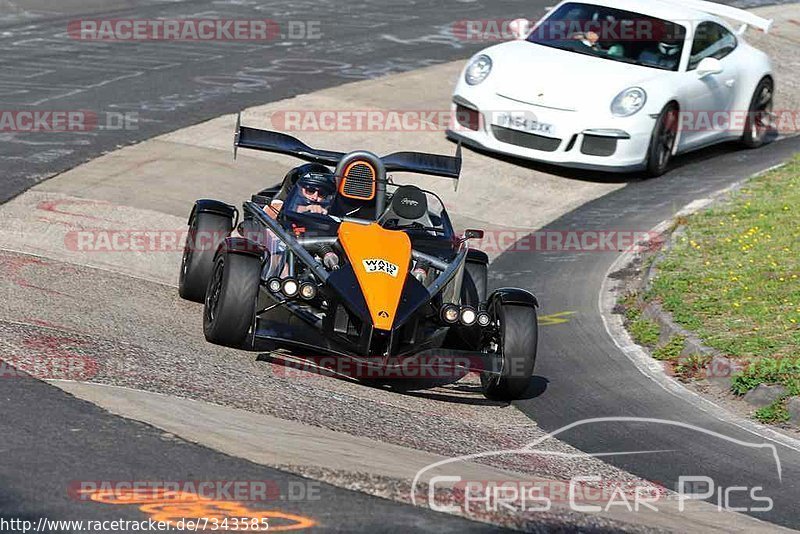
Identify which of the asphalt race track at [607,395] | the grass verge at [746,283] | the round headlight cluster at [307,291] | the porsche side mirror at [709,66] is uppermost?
the porsche side mirror at [709,66]

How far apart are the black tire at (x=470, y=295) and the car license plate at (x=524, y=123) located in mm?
5016

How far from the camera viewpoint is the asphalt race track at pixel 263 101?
5.89 metres

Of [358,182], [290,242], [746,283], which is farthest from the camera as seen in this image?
[746,283]

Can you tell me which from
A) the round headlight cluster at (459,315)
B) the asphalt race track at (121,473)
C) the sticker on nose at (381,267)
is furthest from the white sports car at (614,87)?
the asphalt race track at (121,473)

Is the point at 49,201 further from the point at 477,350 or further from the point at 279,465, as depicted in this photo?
the point at 279,465

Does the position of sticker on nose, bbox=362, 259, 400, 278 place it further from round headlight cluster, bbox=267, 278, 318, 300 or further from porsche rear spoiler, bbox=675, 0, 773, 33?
porsche rear spoiler, bbox=675, 0, 773, 33

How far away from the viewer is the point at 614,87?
1456 cm

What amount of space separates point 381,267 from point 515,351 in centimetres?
101

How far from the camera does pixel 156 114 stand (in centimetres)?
1598

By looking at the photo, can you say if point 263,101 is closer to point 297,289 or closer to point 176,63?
point 176,63

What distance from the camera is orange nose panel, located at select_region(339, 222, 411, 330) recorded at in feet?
26.5

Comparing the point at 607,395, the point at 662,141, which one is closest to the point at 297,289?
the point at 607,395

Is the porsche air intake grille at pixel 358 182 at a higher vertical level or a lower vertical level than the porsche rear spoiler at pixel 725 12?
lower

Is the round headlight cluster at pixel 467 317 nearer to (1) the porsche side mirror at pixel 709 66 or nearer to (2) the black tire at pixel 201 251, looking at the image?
(2) the black tire at pixel 201 251
